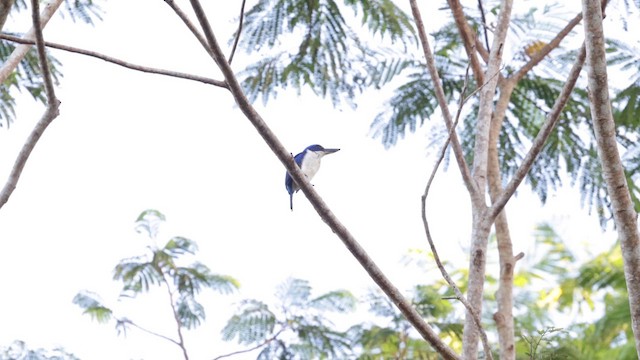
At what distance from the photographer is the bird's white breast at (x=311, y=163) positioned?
452 centimetres

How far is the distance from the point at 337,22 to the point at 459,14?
2.05ft

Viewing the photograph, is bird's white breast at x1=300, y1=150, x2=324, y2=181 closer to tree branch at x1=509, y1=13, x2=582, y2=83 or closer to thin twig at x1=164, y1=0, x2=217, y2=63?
tree branch at x1=509, y1=13, x2=582, y2=83

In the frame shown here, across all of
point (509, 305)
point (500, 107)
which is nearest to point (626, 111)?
point (500, 107)

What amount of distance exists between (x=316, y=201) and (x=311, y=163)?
226cm

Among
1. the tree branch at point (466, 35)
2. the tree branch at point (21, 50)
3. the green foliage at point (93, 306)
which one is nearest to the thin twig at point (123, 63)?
the tree branch at point (21, 50)

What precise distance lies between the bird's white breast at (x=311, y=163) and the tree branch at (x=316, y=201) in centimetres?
217

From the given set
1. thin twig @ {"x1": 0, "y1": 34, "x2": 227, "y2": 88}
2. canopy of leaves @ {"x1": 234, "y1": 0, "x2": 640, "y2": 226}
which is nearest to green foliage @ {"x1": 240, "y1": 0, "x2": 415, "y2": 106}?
canopy of leaves @ {"x1": 234, "y1": 0, "x2": 640, "y2": 226}

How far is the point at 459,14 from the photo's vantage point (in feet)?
14.2

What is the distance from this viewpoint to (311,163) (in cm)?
456

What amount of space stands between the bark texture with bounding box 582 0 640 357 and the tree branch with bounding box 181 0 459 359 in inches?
20.8

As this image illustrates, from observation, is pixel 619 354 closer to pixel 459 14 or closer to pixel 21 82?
pixel 459 14

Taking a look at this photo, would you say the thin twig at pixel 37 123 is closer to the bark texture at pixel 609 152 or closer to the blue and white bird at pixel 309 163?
the bark texture at pixel 609 152

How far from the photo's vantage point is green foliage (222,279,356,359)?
548cm

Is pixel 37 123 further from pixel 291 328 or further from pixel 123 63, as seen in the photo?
pixel 291 328
